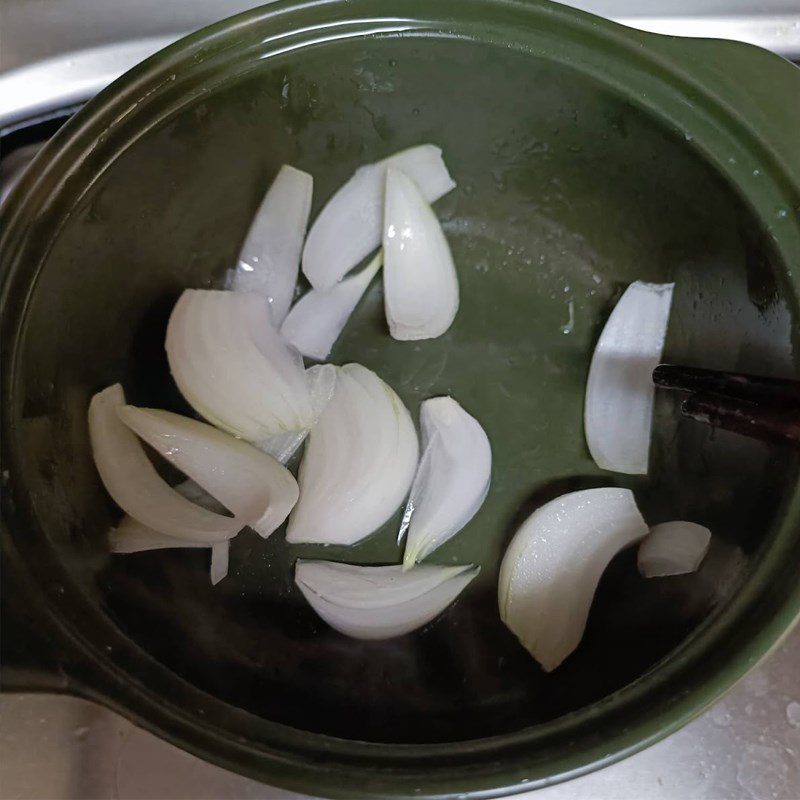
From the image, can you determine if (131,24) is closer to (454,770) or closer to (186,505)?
(186,505)

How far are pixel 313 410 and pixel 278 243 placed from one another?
0.18m

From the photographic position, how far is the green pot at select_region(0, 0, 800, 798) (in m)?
0.51

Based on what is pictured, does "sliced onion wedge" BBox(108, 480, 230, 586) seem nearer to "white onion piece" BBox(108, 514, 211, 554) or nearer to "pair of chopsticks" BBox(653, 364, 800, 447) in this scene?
"white onion piece" BBox(108, 514, 211, 554)

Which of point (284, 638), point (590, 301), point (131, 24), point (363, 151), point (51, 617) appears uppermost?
point (131, 24)

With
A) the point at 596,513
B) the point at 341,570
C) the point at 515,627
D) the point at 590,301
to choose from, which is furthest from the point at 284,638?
the point at 590,301

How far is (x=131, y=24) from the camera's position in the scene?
709 millimetres

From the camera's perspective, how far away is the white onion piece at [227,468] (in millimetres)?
680

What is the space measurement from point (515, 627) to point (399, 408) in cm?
24

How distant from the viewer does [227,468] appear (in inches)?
27.2

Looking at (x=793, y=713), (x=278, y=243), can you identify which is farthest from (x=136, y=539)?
(x=793, y=713)

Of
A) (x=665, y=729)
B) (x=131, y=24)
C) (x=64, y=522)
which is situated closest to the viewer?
(x=665, y=729)

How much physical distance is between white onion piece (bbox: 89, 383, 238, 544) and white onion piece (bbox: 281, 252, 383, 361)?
7.3 inches

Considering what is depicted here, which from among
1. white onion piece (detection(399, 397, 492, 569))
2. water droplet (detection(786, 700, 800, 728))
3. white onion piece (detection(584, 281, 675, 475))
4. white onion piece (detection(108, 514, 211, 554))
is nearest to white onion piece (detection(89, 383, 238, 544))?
white onion piece (detection(108, 514, 211, 554))

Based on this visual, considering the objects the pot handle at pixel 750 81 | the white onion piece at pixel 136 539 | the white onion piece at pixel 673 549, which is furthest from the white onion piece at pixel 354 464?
the pot handle at pixel 750 81
